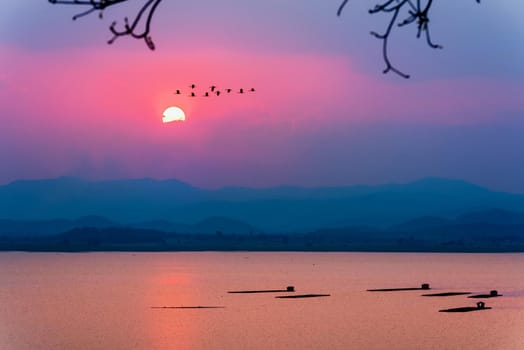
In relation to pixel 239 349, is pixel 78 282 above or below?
above

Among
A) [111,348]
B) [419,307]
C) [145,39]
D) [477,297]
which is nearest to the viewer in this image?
[145,39]

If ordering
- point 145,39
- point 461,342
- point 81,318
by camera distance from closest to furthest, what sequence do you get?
point 145,39, point 461,342, point 81,318

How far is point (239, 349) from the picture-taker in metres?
62.4

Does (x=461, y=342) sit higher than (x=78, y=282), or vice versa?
(x=78, y=282)

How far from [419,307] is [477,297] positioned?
A: 29.5ft

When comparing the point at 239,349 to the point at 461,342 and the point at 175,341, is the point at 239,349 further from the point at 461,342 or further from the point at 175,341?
the point at 461,342

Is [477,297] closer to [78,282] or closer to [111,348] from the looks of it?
[111,348]

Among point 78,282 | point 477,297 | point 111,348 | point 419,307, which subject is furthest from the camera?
point 78,282

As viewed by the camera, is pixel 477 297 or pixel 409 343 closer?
pixel 409 343

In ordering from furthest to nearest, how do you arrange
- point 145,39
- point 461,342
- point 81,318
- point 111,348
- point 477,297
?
point 477,297
point 81,318
point 461,342
point 111,348
point 145,39

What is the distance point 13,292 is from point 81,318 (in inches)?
1692

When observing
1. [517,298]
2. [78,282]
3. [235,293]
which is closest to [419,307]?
[517,298]

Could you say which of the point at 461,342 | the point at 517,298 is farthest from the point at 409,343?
the point at 517,298

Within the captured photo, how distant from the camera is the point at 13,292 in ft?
401
